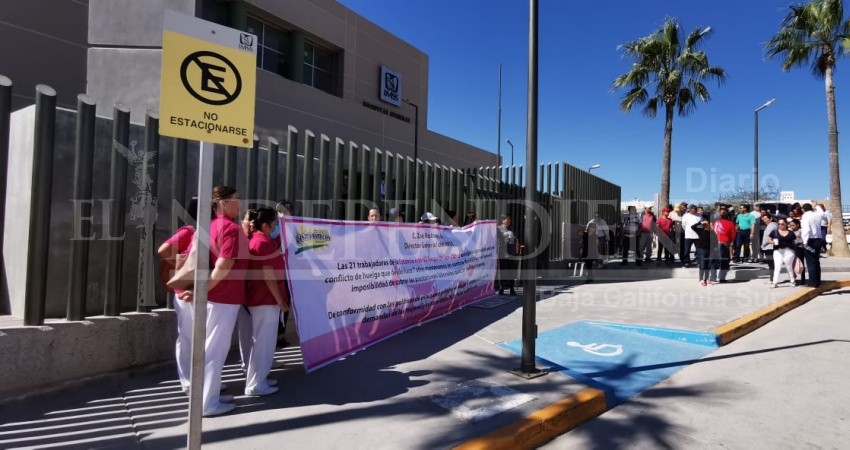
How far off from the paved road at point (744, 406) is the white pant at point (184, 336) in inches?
125

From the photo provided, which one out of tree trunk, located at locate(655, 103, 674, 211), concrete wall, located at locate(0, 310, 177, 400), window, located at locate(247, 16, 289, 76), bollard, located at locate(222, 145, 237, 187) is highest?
window, located at locate(247, 16, 289, 76)

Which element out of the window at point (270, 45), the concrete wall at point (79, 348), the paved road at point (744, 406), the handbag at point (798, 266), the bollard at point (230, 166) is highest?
the window at point (270, 45)

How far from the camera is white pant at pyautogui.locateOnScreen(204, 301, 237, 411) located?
3.83m

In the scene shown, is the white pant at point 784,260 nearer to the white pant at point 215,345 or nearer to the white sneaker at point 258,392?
the white sneaker at point 258,392

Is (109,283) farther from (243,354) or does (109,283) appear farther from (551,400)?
(551,400)

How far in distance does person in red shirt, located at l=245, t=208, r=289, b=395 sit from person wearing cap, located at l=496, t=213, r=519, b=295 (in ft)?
19.9

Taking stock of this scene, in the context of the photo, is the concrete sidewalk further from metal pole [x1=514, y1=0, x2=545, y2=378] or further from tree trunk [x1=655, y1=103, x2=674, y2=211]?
tree trunk [x1=655, y1=103, x2=674, y2=211]

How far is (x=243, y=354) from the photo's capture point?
4641mm

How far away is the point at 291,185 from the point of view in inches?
230

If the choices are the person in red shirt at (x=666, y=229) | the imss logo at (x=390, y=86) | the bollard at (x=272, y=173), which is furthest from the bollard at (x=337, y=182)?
the imss logo at (x=390, y=86)

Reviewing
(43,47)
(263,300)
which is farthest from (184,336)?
(43,47)

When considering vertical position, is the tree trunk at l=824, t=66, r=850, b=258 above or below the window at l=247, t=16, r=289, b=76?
below

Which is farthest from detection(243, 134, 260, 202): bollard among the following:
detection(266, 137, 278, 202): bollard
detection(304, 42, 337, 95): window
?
detection(304, 42, 337, 95): window

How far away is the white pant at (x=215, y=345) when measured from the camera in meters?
3.83
